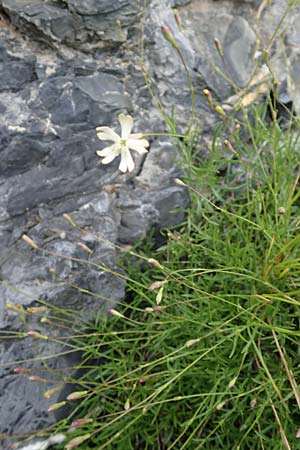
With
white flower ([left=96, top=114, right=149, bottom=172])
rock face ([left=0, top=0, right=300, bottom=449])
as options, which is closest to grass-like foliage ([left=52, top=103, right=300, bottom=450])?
rock face ([left=0, top=0, right=300, bottom=449])

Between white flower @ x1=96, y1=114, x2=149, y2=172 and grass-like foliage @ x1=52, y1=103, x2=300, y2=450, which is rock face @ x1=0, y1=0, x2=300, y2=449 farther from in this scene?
white flower @ x1=96, y1=114, x2=149, y2=172

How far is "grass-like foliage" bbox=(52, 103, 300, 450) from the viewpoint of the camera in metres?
1.34

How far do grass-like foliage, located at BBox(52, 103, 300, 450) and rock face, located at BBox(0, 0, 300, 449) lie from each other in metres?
0.09

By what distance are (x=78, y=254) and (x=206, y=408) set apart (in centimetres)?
54

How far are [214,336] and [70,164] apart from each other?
62 centimetres

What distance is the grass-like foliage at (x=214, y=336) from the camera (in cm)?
134

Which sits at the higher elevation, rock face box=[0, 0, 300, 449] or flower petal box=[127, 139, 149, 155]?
flower petal box=[127, 139, 149, 155]

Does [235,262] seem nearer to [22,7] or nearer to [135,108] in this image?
[135,108]

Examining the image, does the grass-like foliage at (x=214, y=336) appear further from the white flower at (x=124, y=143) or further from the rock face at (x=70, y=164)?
the white flower at (x=124, y=143)

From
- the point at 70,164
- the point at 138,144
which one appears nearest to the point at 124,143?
the point at 138,144

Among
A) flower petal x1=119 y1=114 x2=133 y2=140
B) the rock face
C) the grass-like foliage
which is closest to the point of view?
flower petal x1=119 y1=114 x2=133 y2=140

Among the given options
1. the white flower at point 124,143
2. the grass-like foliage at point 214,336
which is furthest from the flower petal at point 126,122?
the grass-like foliage at point 214,336

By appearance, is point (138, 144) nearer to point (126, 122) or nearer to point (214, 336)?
point (126, 122)

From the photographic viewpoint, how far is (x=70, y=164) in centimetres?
157
